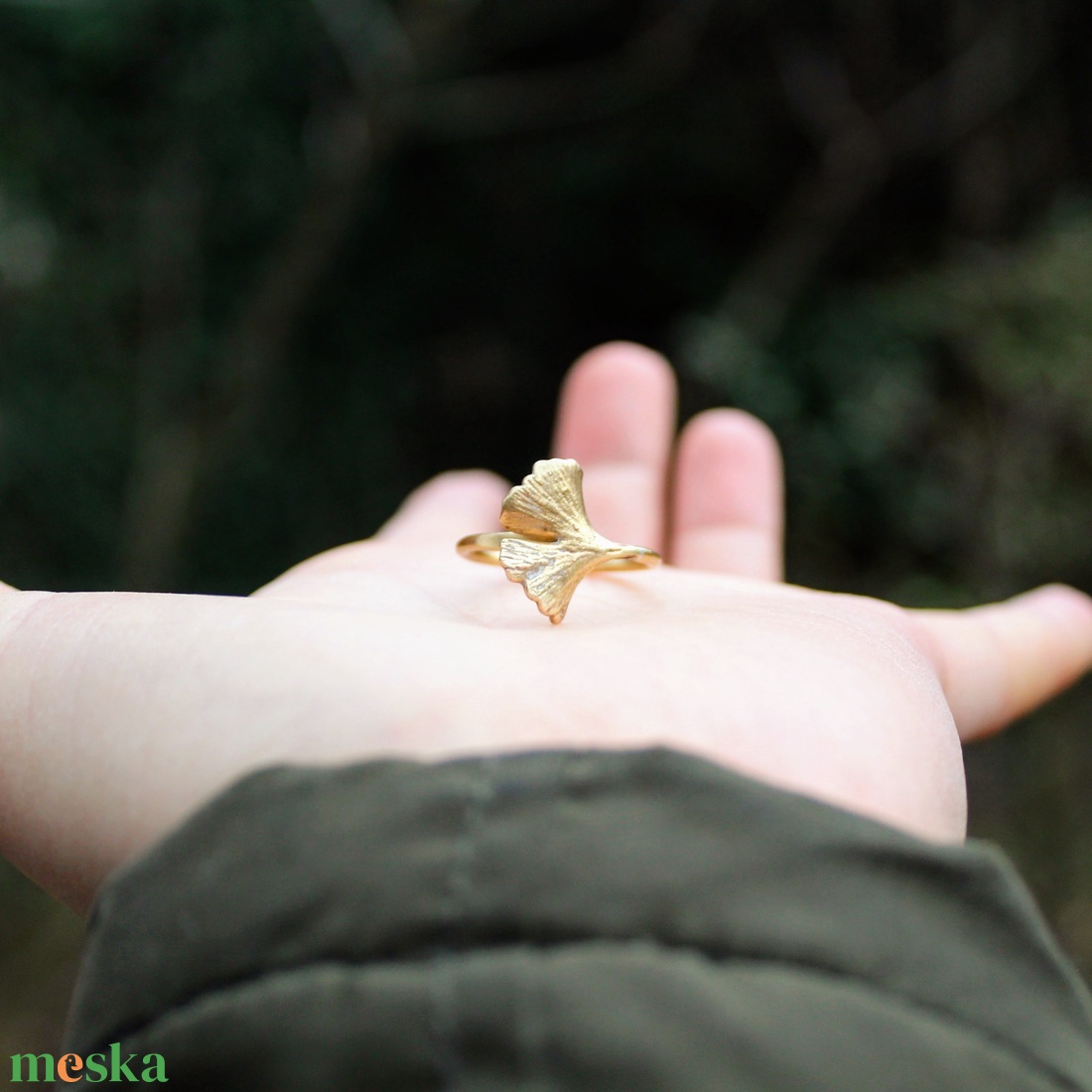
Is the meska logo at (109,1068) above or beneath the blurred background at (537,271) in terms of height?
beneath

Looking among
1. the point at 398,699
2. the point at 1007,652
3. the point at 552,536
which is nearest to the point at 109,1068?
the point at 398,699

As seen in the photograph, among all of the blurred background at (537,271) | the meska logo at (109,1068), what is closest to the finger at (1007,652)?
the meska logo at (109,1068)

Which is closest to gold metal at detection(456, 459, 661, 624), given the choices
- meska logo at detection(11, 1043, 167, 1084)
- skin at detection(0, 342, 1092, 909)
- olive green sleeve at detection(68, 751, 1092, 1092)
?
skin at detection(0, 342, 1092, 909)

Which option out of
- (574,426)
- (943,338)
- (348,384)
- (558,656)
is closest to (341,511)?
(348,384)

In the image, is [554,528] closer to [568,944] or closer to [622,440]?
[622,440]

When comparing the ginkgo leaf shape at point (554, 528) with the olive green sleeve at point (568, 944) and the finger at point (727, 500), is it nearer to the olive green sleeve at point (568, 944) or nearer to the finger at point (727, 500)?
the finger at point (727, 500)

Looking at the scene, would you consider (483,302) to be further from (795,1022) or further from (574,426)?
(795,1022)

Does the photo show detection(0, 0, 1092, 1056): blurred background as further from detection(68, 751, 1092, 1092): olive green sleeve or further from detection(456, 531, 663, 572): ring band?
detection(68, 751, 1092, 1092): olive green sleeve
